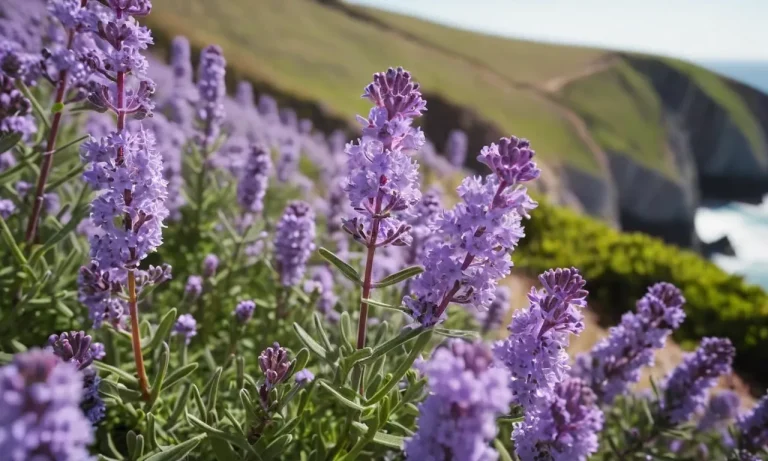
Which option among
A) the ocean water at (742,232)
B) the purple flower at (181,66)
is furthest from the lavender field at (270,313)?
the ocean water at (742,232)

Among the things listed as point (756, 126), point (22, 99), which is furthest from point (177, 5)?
point (756, 126)

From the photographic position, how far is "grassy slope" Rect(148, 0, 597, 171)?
22672 mm

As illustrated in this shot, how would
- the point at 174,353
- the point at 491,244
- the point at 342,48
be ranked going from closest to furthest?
the point at 491,244 < the point at 174,353 < the point at 342,48

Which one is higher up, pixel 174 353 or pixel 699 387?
pixel 699 387

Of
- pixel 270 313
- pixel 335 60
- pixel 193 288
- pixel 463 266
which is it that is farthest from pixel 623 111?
pixel 463 266

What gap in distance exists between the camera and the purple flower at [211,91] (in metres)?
5.21

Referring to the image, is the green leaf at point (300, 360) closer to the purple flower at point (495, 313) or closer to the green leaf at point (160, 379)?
the green leaf at point (160, 379)

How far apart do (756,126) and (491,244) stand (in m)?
69.6

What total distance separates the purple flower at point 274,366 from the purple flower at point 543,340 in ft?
3.48

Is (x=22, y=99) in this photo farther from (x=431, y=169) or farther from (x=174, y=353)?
(x=431, y=169)

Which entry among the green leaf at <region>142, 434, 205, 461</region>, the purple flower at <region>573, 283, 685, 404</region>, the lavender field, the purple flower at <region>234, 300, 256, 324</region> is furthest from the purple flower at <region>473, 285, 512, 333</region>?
the green leaf at <region>142, 434, 205, 461</region>

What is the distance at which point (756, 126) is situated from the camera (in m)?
60.5

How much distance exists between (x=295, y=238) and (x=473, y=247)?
2.05 m

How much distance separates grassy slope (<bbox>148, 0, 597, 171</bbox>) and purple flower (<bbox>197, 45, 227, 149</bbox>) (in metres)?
15.7
